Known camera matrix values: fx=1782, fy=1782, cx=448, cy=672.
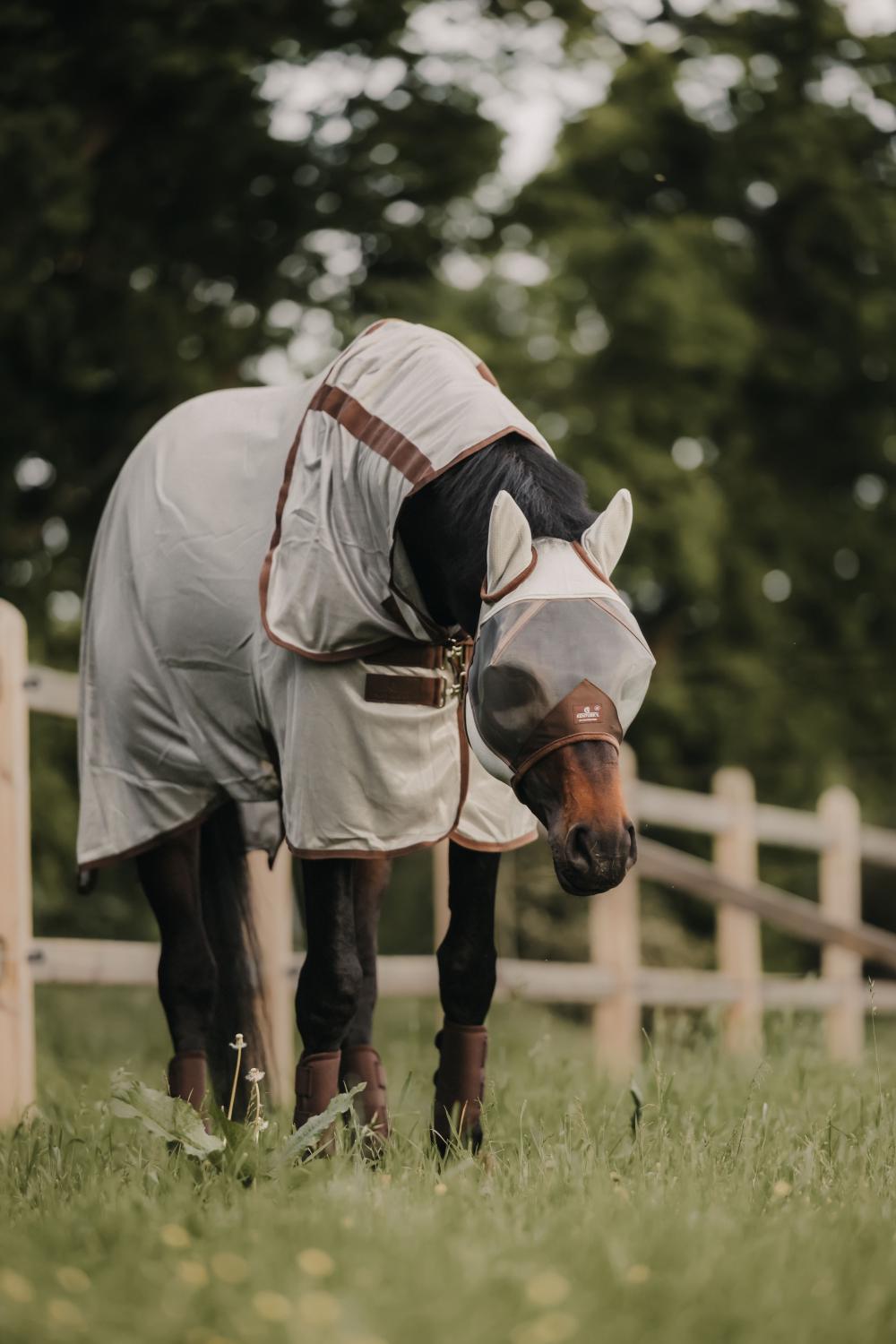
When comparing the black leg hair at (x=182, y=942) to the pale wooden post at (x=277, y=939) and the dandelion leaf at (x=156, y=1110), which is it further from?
the pale wooden post at (x=277, y=939)

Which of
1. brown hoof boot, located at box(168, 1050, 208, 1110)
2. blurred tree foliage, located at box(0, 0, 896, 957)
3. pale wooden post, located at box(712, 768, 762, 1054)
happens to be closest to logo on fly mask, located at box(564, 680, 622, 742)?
brown hoof boot, located at box(168, 1050, 208, 1110)

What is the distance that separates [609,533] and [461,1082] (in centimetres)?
139

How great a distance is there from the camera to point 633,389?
13422mm

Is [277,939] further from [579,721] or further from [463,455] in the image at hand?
[579,721]

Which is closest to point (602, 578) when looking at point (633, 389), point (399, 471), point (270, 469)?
point (399, 471)

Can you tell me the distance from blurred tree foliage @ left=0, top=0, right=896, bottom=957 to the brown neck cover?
3680 millimetres

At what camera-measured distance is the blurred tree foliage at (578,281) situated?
8.07 meters

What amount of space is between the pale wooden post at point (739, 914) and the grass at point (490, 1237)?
475 centimetres

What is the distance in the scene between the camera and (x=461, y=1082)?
4160 mm

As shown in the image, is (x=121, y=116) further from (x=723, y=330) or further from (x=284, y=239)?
(x=723, y=330)

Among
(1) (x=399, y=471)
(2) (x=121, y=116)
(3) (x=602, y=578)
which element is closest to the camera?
(3) (x=602, y=578)

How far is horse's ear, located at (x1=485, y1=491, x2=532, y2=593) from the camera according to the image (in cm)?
345

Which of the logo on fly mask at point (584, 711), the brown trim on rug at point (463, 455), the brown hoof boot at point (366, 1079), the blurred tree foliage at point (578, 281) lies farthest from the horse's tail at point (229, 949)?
the blurred tree foliage at point (578, 281)

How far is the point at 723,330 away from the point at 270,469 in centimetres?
986
